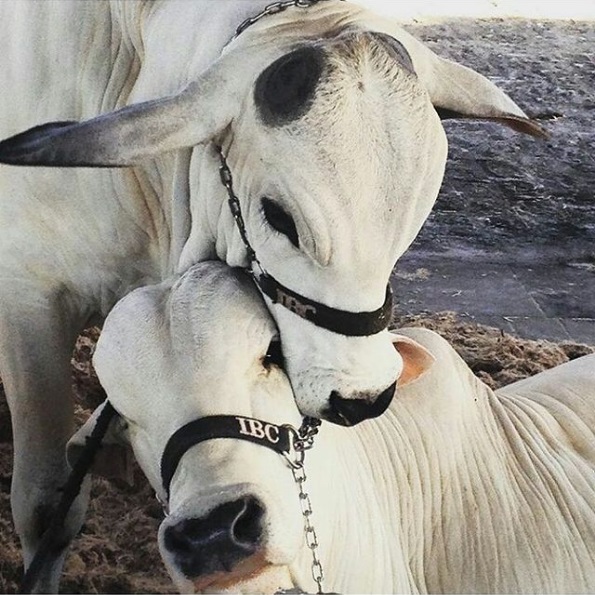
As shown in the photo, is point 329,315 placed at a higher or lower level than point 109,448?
higher

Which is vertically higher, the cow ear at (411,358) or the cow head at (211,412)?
the cow head at (211,412)

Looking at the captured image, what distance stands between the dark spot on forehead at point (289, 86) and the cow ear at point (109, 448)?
1.74ft

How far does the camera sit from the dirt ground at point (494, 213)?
2670mm

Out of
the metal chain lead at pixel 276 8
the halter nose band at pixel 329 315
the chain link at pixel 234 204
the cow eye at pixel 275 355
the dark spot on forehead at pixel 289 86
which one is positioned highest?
the metal chain lead at pixel 276 8

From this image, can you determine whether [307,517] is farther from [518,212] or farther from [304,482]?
[518,212]

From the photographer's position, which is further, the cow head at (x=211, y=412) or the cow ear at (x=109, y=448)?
the cow ear at (x=109, y=448)

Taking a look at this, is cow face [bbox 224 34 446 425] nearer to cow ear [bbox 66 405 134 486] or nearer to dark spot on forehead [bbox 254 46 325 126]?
dark spot on forehead [bbox 254 46 325 126]

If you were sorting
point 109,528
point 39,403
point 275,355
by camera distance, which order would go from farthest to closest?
point 109,528 < point 39,403 < point 275,355

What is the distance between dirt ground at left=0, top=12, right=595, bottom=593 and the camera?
2.67 meters

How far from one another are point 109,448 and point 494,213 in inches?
118

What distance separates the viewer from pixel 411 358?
196 cm

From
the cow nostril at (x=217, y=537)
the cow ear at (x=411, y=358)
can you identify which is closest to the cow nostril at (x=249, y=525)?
the cow nostril at (x=217, y=537)

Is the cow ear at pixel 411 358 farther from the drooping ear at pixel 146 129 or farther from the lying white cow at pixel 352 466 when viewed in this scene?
the drooping ear at pixel 146 129

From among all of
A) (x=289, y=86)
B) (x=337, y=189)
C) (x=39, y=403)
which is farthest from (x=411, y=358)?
(x=39, y=403)
